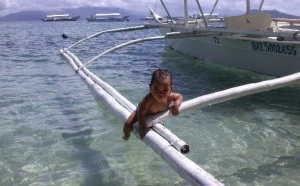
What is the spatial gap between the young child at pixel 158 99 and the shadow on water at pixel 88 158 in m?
1.25

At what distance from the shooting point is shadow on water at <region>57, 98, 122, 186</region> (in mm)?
4477

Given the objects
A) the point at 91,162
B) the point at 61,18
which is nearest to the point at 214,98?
the point at 91,162

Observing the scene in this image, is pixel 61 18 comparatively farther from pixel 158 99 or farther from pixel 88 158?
pixel 158 99

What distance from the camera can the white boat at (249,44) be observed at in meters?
8.73

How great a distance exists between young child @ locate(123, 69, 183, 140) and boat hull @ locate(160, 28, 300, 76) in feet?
19.3

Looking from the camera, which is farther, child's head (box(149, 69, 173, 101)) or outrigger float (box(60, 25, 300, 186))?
child's head (box(149, 69, 173, 101))

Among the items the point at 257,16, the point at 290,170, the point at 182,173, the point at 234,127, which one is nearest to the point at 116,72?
the point at 257,16

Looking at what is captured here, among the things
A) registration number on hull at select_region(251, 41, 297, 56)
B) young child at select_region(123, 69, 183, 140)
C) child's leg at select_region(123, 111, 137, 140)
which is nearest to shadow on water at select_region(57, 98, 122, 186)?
child's leg at select_region(123, 111, 137, 140)

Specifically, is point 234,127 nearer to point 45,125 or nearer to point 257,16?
point 45,125

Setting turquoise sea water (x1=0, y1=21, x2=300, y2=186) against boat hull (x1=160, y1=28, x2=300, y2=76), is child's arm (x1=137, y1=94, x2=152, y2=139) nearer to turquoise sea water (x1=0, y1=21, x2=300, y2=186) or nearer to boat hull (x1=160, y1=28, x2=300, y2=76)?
turquoise sea water (x1=0, y1=21, x2=300, y2=186)

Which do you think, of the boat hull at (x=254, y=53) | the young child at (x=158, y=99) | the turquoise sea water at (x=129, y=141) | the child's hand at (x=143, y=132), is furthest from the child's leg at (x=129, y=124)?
the boat hull at (x=254, y=53)

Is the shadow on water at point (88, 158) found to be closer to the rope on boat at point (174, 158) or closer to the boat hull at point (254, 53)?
the rope on boat at point (174, 158)

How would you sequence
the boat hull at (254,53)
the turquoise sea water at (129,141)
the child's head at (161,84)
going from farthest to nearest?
the boat hull at (254,53) → the turquoise sea water at (129,141) → the child's head at (161,84)

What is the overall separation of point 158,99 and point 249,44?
24.0 ft
